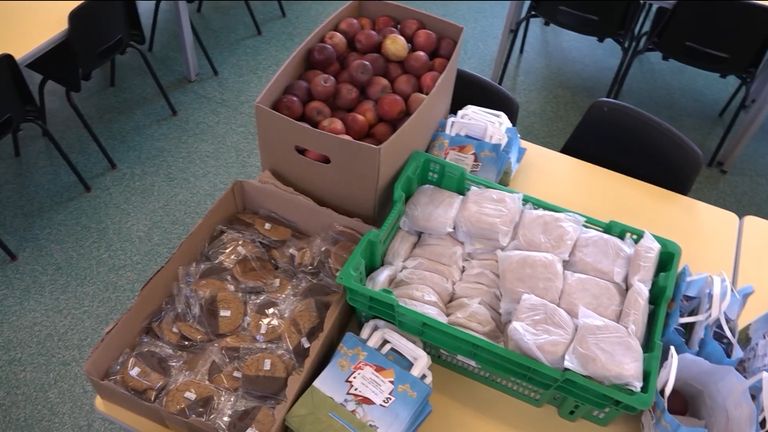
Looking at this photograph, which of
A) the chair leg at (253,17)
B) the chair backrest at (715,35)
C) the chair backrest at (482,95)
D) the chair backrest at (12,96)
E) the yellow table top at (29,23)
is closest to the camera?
the chair backrest at (482,95)

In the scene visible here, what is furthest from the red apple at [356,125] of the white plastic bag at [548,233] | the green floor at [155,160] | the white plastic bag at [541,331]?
the green floor at [155,160]

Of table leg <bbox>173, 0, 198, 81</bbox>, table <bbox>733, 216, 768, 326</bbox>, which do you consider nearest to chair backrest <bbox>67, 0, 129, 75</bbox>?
table leg <bbox>173, 0, 198, 81</bbox>

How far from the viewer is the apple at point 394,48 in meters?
1.39

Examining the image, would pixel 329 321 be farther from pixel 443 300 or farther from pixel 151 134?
pixel 151 134

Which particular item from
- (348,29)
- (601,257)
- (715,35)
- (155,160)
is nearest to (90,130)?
(155,160)

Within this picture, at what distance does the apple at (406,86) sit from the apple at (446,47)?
117 mm

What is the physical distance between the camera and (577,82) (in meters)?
3.09

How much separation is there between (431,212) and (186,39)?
204 cm

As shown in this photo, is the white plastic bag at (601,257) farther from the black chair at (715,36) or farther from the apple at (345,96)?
the black chair at (715,36)

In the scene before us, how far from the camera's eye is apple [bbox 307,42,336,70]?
4.41 feet

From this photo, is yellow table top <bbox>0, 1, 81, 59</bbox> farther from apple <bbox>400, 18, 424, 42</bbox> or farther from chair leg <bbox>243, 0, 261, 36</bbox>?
apple <bbox>400, 18, 424, 42</bbox>

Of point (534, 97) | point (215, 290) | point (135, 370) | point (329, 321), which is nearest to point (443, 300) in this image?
point (329, 321)

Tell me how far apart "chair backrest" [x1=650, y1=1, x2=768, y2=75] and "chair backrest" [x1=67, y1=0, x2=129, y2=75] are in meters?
2.32

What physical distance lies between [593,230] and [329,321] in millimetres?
599
